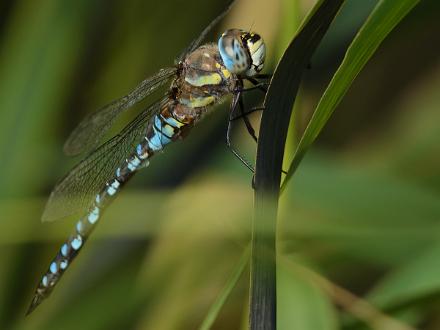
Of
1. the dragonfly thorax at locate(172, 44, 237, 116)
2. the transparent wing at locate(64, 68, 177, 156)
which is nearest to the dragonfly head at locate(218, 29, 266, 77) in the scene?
the dragonfly thorax at locate(172, 44, 237, 116)

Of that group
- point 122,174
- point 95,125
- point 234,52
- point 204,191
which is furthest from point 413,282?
point 95,125

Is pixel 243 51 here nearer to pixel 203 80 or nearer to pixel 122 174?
pixel 203 80

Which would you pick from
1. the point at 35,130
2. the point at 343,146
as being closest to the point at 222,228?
the point at 35,130

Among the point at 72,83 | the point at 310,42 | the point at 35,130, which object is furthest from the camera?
the point at 72,83

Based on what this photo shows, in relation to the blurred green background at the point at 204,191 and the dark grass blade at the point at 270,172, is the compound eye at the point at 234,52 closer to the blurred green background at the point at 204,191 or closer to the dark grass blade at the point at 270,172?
the blurred green background at the point at 204,191

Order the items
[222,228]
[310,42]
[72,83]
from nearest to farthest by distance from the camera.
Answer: [310,42], [222,228], [72,83]

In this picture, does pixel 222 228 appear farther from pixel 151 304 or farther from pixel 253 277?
pixel 253 277
